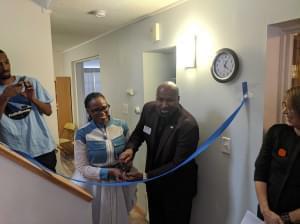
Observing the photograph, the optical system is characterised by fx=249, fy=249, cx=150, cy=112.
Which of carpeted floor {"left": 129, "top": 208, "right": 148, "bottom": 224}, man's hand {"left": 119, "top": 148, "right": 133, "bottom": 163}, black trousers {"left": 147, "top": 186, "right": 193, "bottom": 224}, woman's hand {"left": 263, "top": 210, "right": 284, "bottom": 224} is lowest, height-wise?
carpeted floor {"left": 129, "top": 208, "right": 148, "bottom": 224}

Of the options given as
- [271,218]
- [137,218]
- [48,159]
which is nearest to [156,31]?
[48,159]

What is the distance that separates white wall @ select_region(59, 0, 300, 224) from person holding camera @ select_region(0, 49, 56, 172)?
1.16 meters

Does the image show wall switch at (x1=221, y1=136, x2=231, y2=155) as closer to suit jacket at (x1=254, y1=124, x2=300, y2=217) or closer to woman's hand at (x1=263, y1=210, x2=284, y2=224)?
suit jacket at (x1=254, y1=124, x2=300, y2=217)

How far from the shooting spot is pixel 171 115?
1.85m

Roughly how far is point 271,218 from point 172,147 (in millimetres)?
784

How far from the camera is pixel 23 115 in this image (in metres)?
1.80

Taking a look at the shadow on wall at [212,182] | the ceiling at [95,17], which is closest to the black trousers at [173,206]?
the shadow on wall at [212,182]

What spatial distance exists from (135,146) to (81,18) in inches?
58.9

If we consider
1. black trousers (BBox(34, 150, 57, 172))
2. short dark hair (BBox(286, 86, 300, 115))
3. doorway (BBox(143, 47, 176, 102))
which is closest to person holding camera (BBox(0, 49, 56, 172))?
black trousers (BBox(34, 150, 57, 172))

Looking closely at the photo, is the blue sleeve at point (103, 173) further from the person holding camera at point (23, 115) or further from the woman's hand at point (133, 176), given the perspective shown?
the person holding camera at point (23, 115)

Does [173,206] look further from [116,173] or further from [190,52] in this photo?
[190,52]

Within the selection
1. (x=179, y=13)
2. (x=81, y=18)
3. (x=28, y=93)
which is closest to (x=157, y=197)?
(x=28, y=93)

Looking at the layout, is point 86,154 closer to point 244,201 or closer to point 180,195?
point 180,195

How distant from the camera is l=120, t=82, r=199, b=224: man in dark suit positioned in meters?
1.76
